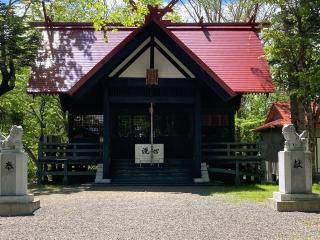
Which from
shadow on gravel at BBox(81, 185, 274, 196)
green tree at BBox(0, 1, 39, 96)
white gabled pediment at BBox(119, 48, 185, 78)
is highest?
green tree at BBox(0, 1, 39, 96)

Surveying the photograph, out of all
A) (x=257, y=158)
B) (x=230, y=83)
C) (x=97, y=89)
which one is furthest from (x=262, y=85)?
(x=97, y=89)

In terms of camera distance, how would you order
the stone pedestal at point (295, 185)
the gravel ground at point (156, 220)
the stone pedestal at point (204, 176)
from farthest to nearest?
1. the stone pedestal at point (204, 176)
2. the stone pedestal at point (295, 185)
3. the gravel ground at point (156, 220)

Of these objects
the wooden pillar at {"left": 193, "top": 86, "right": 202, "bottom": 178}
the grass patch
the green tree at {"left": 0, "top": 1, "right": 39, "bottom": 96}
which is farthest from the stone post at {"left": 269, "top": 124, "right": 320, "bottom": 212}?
the green tree at {"left": 0, "top": 1, "right": 39, "bottom": 96}

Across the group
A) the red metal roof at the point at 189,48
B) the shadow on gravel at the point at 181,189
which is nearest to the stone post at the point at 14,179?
the shadow on gravel at the point at 181,189

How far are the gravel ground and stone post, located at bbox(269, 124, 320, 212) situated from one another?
0.60 meters

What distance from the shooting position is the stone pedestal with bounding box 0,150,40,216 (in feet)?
35.2

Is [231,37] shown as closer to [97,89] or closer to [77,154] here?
[97,89]

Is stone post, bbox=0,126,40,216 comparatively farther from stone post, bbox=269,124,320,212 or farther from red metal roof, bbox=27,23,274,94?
red metal roof, bbox=27,23,274,94

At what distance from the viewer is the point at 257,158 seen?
1897cm

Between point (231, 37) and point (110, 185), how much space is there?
10396 mm

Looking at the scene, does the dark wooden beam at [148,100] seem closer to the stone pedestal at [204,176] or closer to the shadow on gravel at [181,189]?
the stone pedestal at [204,176]

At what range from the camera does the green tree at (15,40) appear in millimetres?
19828

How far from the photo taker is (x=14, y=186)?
1116cm

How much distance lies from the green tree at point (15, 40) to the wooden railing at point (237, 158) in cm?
826
